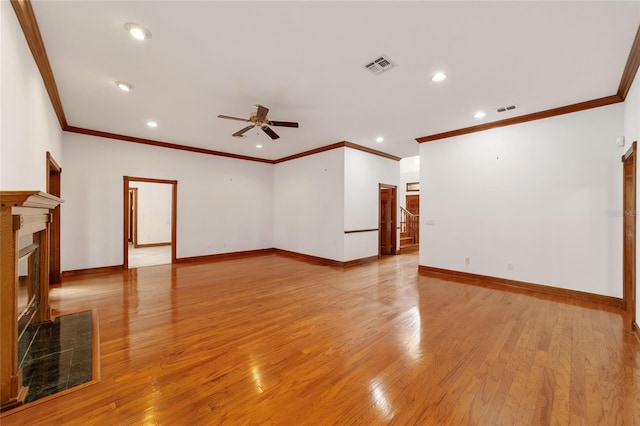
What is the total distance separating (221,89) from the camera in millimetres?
3734

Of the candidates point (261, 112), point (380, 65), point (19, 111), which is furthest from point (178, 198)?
point (380, 65)

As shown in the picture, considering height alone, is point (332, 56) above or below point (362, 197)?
above

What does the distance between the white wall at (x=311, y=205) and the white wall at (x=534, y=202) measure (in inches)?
80.8

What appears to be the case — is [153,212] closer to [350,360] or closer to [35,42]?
[35,42]

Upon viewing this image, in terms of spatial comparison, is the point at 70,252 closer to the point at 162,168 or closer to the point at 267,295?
the point at 162,168

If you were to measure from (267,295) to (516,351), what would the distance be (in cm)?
322

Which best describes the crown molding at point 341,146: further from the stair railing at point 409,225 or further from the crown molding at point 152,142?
the stair railing at point 409,225

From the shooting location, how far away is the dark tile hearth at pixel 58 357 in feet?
6.75

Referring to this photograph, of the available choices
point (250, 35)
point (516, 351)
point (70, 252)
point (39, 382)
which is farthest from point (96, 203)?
point (516, 351)

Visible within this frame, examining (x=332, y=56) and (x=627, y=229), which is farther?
(x=627, y=229)

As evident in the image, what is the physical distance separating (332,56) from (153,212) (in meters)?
9.75

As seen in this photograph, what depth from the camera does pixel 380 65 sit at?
310 cm

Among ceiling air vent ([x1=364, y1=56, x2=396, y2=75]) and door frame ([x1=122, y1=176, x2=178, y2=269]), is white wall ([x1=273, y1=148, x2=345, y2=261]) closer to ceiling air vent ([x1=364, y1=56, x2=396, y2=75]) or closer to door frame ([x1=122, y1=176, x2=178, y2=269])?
door frame ([x1=122, y1=176, x2=178, y2=269])

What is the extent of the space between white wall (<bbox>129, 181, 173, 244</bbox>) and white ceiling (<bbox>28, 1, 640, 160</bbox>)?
5.56m
